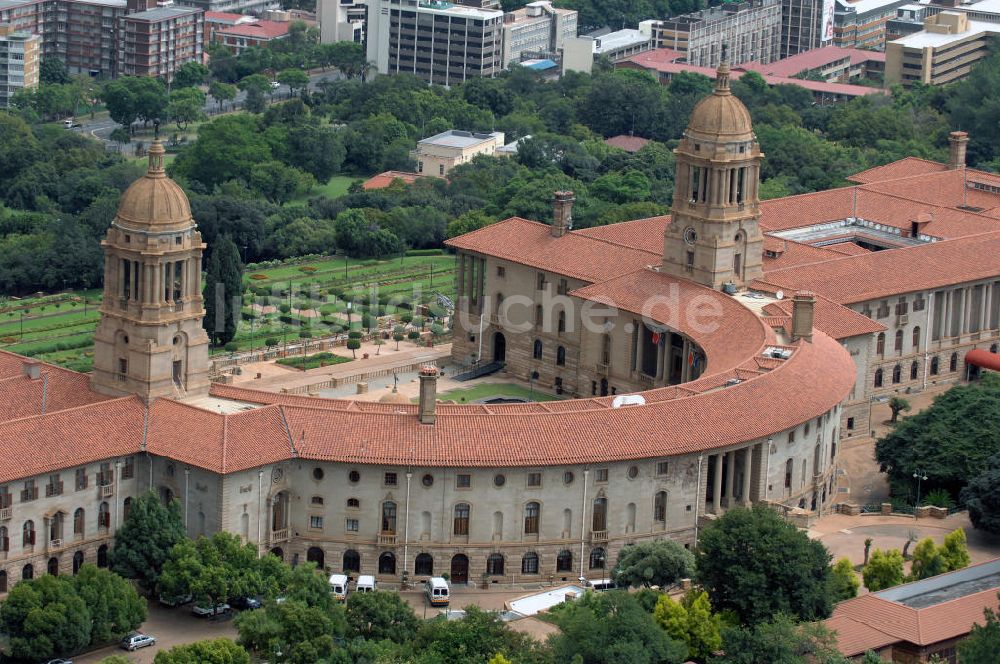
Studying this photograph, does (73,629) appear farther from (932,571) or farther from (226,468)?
(932,571)

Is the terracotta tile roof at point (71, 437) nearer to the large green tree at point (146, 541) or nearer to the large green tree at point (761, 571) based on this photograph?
the large green tree at point (146, 541)

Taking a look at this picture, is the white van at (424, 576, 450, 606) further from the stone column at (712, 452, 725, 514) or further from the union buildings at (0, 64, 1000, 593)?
the stone column at (712, 452, 725, 514)

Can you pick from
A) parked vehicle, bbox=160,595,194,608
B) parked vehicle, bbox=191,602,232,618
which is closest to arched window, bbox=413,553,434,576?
parked vehicle, bbox=191,602,232,618

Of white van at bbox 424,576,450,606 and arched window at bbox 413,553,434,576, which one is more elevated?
arched window at bbox 413,553,434,576

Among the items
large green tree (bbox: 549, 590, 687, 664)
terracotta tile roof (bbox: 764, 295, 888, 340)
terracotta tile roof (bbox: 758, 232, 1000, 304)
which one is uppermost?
terracotta tile roof (bbox: 758, 232, 1000, 304)

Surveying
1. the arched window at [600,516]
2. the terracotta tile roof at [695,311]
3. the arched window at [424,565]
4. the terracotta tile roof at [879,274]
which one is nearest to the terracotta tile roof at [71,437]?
the arched window at [424,565]

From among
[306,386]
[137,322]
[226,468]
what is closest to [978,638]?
[226,468]
